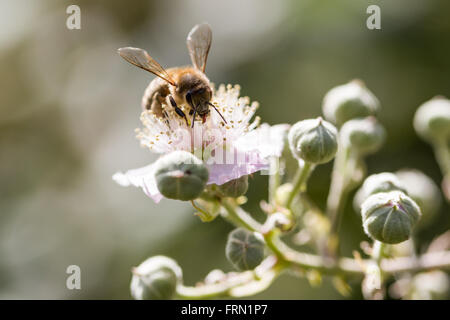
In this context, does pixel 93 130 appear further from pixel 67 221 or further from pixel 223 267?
pixel 223 267

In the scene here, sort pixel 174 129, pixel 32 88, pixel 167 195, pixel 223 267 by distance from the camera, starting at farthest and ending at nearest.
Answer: pixel 32 88 → pixel 223 267 → pixel 174 129 → pixel 167 195

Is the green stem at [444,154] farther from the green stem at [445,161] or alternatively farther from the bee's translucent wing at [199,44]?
the bee's translucent wing at [199,44]

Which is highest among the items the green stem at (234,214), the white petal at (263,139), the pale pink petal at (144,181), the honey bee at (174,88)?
the honey bee at (174,88)

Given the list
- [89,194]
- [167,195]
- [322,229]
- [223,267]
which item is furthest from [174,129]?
[89,194]

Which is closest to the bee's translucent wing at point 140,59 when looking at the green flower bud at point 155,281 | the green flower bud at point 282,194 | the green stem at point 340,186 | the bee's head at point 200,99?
the bee's head at point 200,99

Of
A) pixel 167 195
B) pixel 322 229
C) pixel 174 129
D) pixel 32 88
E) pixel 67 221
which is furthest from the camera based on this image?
pixel 32 88

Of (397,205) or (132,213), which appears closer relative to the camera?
(397,205)

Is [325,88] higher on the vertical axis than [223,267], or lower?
higher
